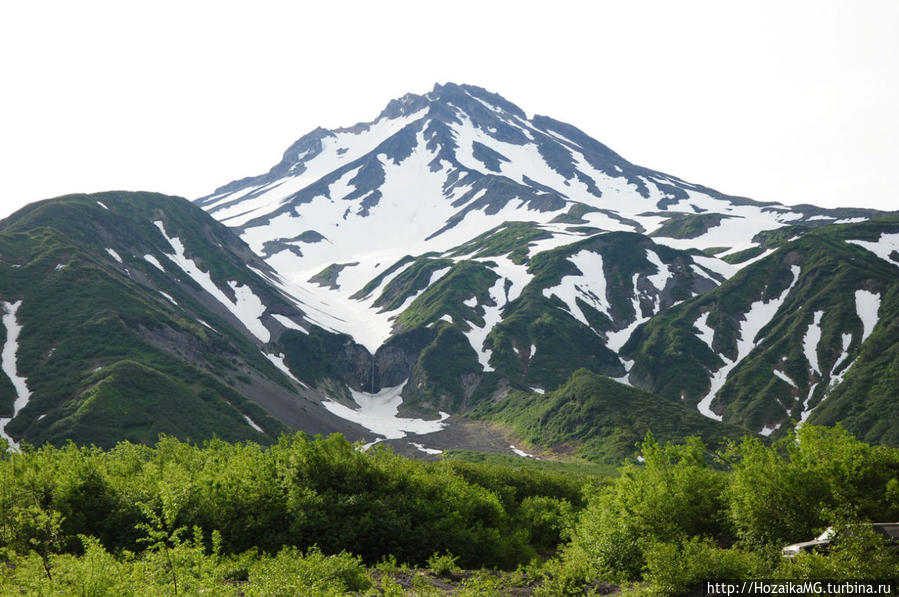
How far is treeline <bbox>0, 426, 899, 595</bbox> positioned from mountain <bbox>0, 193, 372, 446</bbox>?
36.5 metres

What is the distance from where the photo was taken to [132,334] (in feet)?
243

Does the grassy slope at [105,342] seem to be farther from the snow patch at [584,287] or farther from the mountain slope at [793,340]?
the mountain slope at [793,340]

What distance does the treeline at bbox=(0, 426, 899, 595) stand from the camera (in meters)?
13.9

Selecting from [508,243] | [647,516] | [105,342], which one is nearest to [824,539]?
[647,516]

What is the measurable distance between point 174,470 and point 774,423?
85782 millimetres

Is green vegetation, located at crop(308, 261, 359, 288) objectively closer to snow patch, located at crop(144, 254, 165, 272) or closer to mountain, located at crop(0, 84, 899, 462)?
mountain, located at crop(0, 84, 899, 462)

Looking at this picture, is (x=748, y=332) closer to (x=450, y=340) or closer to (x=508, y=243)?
(x=450, y=340)

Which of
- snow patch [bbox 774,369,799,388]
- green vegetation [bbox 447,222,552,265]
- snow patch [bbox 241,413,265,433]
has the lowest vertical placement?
snow patch [bbox 774,369,799,388]

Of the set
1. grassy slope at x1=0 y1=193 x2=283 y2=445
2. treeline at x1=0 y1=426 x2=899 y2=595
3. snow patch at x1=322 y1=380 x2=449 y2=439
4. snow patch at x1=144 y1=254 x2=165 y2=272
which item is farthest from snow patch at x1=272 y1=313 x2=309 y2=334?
treeline at x1=0 y1=426 x2=899 y2=595

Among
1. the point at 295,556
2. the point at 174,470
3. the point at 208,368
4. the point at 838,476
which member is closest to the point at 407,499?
the point at 295,556

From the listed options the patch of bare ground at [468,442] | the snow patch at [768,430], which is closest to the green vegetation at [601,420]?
the patch of bare ground at [468,442]

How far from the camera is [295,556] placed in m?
17.7

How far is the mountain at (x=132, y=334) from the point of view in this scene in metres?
57.5

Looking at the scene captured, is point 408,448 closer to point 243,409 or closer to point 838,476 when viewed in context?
point 243,409
